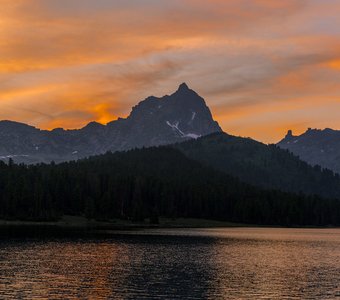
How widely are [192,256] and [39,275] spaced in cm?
5138

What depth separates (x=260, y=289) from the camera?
95.3 meters

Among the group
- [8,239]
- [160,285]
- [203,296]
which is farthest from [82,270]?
[8,239]

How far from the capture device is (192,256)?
14650 centimetres

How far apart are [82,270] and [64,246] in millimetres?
49939

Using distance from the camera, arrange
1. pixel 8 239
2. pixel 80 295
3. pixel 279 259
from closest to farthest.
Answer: pixel 80 295 < pixel 279 259 < pixel 8 239

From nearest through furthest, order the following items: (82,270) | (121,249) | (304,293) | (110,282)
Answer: (304,293), (110,282), (82,270), (121,249)

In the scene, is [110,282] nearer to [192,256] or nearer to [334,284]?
[334,284]

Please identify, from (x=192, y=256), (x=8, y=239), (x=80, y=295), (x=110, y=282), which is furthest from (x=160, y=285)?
(x=8, y=239)

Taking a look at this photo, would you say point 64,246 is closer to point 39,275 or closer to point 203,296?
point 39,275

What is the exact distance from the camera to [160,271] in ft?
Result: 375

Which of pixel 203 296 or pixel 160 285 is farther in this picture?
pixel 160 285

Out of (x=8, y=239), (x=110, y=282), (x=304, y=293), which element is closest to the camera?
(x=304, y=293)

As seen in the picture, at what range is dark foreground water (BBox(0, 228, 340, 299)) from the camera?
90.0 m

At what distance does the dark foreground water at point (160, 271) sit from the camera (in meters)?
90.0
